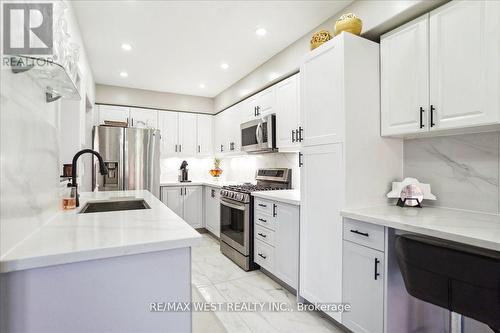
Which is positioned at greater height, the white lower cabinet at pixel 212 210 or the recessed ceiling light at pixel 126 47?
the recessed ceiling light at pixel 126 47

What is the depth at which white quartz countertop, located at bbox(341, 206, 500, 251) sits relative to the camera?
1223mm

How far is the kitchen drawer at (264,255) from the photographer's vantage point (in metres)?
2.76

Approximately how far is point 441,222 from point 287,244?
1.33m

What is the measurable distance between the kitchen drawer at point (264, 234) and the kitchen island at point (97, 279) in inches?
69.1

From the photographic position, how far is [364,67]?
200 cm

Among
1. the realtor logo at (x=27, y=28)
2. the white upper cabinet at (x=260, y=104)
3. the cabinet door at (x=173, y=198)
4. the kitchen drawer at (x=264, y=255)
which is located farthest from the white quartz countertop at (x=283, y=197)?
the cabinet door at (x=173, y=198)

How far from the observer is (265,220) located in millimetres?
2842

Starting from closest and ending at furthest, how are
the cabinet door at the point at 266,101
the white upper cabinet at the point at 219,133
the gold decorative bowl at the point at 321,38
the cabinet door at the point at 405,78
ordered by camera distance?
the cabinet door at the point at 405,78 → the gold decorative bowl at the point at 321,38 → the cabinet door at the point at 266,101 → the white upper cabinet at the point at 219,133

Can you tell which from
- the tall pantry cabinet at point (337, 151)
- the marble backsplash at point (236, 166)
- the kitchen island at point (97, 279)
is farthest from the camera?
the marble backsplash at point (236, 166)

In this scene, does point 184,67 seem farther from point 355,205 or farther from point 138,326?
point 138,326

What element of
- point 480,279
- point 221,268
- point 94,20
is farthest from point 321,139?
point 94,20

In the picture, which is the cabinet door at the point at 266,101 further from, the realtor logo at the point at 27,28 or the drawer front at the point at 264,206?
the realtor logo at the point at 27,28

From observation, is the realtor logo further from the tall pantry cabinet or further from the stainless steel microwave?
the stainless steel microwave

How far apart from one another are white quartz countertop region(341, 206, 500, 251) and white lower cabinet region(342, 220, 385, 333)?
16 cm
